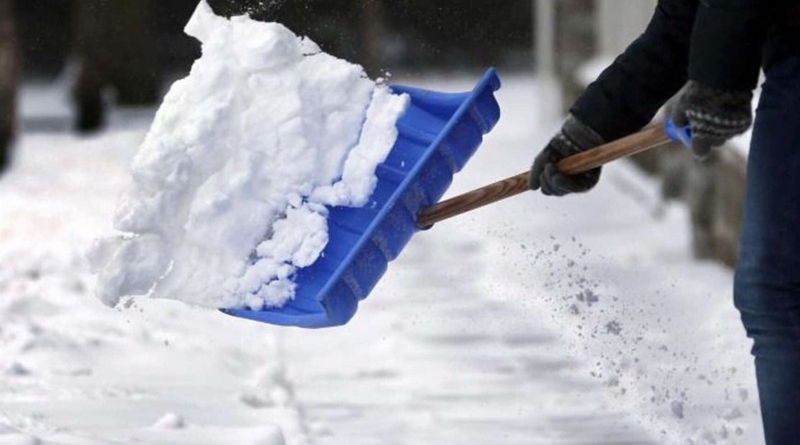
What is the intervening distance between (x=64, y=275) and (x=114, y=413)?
2.74 m

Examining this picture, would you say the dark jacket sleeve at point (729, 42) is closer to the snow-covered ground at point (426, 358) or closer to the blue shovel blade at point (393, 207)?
the blue shovel blade at point (393, 207)

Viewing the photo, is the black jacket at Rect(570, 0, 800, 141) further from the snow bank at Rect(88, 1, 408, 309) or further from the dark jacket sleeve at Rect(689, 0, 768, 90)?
the snow bank at Rect(88, 1, 408, 309)

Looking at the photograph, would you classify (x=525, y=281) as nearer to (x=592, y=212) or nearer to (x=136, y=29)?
(x=592, y=212)

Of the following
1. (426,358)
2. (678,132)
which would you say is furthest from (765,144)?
(426,358)

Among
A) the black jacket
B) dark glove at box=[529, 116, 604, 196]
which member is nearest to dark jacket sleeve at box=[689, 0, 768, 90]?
the black jacket

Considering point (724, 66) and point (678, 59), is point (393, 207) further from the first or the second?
point (724, 66)

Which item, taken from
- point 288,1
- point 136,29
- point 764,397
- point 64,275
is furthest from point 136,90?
point 764,397

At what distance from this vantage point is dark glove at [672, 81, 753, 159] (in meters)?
3.15

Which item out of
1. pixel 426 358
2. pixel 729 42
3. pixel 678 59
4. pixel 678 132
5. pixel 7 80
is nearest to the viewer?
pixel 729 42

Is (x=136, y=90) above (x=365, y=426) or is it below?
below

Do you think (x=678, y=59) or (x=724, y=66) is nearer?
(x=724, y=66)

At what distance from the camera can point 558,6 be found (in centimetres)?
1513

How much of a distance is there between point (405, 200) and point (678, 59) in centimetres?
66

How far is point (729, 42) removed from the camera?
10.1 feet
